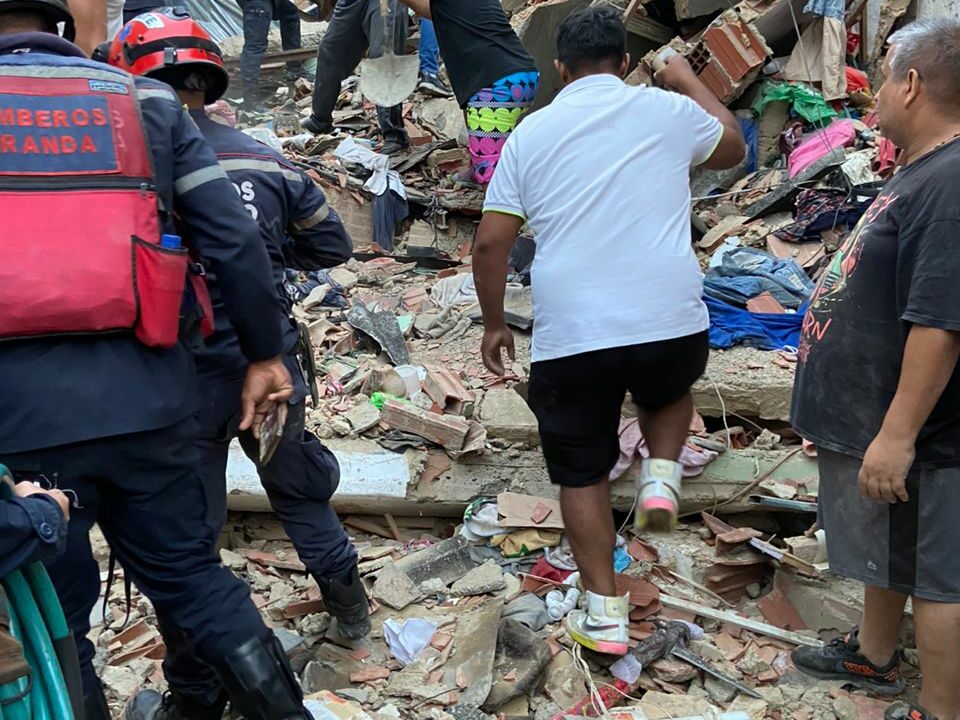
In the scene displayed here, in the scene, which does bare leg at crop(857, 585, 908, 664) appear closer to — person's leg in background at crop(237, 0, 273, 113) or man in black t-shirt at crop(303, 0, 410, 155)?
man in black t-shirt at crop(303, 0, 410, 155)

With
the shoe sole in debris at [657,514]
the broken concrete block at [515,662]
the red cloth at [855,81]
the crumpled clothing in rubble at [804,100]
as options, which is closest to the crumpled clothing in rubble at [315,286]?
the broken concrete block at [515,662]

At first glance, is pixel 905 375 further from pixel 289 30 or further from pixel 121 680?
pixel 289 30

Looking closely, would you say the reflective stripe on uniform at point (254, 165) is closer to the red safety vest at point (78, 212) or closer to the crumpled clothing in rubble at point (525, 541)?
the red safety vest at point (78, 212)

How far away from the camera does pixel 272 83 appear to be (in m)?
12.8

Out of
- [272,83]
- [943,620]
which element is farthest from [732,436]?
[272,83]

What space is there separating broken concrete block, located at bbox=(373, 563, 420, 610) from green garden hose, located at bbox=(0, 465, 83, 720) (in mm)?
1904

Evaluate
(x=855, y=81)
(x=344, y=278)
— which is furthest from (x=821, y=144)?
(x=344, y=278)

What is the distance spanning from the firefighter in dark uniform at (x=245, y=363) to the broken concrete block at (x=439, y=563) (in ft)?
1.28

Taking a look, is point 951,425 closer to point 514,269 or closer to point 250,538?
point 250,538

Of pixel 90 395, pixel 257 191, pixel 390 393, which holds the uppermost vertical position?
pixel 257 191

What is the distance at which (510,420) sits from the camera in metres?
4.72

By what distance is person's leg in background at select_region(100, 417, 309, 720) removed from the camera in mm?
2432

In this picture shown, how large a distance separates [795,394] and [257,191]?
1925mm

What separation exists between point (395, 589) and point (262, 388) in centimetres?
158
